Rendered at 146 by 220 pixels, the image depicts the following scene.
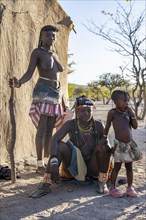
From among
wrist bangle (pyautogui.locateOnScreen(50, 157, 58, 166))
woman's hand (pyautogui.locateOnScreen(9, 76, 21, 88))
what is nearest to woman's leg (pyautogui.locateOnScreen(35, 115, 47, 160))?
woman's hand (pyautogui.locateOnScreen(9, 76, 21, 88))

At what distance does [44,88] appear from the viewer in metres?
3.82

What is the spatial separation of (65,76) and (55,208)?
10.5 feet

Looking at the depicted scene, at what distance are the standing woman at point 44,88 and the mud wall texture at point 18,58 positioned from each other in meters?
0.40

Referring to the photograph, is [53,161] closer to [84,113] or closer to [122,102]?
[84,113]

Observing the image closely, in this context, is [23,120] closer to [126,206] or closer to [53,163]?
[53,163]

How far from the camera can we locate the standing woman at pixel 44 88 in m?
3.75

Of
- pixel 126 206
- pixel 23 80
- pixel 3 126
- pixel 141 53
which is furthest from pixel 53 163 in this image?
pixel 141 53

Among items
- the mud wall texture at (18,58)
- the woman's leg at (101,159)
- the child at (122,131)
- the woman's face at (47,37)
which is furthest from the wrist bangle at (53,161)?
the woman's face at (47,37)

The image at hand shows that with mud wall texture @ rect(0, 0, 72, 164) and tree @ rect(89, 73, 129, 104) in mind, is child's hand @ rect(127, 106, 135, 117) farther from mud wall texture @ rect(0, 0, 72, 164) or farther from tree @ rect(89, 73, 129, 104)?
tree @ rect(89, 73, 129, 104)

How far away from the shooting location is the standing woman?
375 centimetres

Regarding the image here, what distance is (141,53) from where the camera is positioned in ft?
53.8

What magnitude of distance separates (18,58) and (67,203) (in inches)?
91.1

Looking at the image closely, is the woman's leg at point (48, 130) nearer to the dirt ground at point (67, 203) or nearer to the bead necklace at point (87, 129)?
the dirt ground at point (67, 203)

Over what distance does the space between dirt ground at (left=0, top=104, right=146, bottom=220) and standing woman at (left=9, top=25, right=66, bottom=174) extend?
1.84 feet
